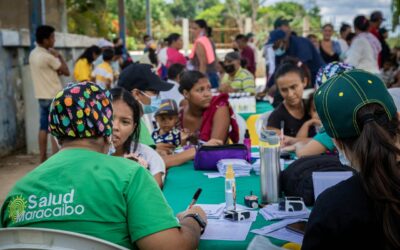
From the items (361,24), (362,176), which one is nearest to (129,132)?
(362,176)

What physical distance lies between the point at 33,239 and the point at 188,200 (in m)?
1.24

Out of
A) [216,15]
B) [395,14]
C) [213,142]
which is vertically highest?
[216,15]

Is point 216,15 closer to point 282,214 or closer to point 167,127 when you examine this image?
point 167,127

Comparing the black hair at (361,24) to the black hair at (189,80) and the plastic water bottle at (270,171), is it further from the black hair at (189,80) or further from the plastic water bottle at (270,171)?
the plastic water bottle at (270,171)

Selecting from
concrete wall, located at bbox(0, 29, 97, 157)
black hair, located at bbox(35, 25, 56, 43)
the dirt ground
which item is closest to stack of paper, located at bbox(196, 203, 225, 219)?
the dirt ground

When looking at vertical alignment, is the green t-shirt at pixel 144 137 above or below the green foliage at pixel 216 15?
below

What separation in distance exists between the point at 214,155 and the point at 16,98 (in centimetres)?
647

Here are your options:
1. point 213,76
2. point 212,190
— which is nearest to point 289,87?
point 212,190

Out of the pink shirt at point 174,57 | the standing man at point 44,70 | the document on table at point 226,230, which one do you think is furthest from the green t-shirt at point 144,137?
the pink shirt at point 174,57

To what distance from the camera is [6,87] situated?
8922 millimetres

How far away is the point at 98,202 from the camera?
74.4 inches

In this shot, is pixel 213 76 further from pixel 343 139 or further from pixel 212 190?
pixel 343 139

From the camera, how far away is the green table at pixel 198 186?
9.45 feet

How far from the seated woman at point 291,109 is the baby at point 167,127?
70cm
